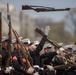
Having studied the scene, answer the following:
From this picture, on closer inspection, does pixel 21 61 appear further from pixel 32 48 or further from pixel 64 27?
pixel 64 27

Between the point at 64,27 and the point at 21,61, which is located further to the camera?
the point at 64,27

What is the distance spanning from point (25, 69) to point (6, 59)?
674 millimetres

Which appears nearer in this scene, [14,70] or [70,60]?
[14,70]

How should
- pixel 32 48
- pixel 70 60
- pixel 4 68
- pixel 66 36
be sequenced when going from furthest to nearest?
pixel 66 36, pixel 70 60, pixel 32 48, pixel 4 68

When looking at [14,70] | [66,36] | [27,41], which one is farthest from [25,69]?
[66,36]

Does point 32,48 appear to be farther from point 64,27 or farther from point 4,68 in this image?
point 64,27

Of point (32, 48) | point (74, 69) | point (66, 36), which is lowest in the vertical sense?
point (66, 36)

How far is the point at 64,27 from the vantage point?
69.6m

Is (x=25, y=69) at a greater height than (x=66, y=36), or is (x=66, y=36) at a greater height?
(x=25, y=69)

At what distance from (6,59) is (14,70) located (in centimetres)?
51

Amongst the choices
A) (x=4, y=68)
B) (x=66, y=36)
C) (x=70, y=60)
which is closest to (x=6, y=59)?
(x=4, y=68)

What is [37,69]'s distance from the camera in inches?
634

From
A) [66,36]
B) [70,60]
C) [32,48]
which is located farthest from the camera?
[66,36]

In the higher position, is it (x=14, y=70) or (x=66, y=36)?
(x=14, y=70)
